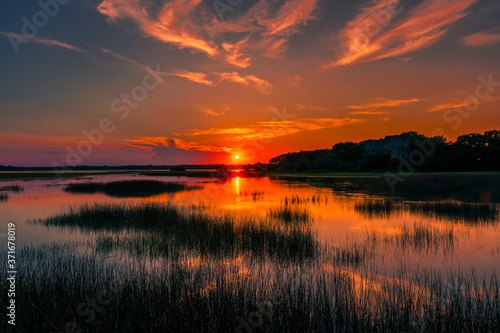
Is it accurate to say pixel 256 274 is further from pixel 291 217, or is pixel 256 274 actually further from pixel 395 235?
pixel 291 217

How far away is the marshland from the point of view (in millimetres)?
6340

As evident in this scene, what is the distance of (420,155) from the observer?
80500 mm

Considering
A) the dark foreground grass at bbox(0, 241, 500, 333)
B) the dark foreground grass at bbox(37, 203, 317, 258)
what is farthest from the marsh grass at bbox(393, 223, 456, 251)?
the dark foreground grass at bbox(37, 203, 317, 258)

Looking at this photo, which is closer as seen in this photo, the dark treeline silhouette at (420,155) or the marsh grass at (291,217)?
the marsh grass at (291,217)

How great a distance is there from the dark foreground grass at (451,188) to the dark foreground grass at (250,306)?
26.8m

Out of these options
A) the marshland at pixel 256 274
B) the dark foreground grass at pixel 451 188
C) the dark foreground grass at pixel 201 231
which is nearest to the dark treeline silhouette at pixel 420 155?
the dark foreground grass at pixel 451 188

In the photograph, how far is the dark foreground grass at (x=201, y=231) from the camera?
12.7m

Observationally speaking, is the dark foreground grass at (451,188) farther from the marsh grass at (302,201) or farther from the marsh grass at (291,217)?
the marsh grass at (291,217)

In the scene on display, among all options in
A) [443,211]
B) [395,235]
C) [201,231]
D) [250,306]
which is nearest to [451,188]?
[443,211]

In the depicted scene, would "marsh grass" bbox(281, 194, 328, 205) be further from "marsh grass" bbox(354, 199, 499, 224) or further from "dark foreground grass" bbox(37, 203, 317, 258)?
"dark foreground grass" bbox(37, 203, 317, 258)

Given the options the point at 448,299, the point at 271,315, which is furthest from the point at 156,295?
the point at 448,299

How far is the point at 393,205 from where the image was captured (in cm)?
2661

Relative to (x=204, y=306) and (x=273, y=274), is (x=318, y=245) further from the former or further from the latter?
(x=204, y=306)

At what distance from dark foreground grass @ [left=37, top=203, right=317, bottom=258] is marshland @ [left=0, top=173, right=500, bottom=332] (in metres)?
0.09
